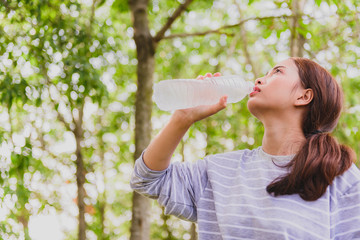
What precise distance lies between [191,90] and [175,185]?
350 mm

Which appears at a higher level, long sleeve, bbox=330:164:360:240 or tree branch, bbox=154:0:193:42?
tree branch, bbox=154:0:193:42

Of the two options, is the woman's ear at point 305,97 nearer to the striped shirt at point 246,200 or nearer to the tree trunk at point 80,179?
the striped shirt at point 246,200

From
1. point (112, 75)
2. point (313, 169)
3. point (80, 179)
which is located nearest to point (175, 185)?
point (313, 169)

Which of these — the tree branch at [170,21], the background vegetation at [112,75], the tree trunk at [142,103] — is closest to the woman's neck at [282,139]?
the background vegetation at [112,75]

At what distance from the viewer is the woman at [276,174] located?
155 cm

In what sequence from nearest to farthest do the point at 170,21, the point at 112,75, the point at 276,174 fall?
the point at 276,174 < the point at 170,21 < the point at 112,75

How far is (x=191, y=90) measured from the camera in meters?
1.76

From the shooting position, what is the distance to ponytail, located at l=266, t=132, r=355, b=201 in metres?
1.57

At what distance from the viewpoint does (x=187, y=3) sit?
4246 millimetres

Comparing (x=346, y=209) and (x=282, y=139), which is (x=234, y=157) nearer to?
(x=282, y=139)

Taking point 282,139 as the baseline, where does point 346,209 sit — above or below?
below

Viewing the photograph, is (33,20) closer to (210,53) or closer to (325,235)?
(325,235)

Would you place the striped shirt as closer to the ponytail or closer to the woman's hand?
the ponytail

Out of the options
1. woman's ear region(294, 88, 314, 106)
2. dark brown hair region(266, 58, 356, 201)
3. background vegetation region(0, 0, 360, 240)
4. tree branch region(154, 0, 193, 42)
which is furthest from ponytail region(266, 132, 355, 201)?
tree branch region(154, 0, 193, 42)
